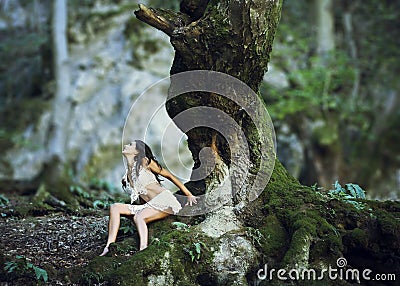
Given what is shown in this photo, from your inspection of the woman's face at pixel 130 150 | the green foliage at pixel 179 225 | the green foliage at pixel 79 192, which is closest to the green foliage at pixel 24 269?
the green foliage at pixel 179 225

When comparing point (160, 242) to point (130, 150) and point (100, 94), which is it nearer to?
point (130, 150)

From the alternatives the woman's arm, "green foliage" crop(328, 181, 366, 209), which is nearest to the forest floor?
the woman's arm

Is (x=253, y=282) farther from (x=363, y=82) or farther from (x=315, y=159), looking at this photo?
(x=363, y=82)

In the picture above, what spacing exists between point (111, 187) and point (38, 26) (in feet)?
23.0

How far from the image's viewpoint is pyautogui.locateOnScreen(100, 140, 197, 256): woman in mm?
6363

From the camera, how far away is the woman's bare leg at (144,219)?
6.20 meters

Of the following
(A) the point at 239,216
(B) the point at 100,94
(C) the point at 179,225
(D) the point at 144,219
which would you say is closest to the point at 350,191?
(A) the point at 239,216

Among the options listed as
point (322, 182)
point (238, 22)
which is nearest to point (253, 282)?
point (238, 22)

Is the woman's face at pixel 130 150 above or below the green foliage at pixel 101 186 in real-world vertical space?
below

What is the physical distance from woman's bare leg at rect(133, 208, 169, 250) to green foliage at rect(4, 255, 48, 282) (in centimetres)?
113

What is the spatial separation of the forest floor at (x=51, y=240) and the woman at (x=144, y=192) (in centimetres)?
59

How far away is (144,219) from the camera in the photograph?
21.1 ft

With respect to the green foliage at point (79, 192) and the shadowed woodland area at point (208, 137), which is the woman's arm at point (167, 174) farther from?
the green foliage at point (79, 192)

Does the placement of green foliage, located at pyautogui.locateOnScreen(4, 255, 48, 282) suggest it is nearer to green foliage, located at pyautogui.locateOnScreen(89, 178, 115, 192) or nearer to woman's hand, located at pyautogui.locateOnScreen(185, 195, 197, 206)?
woman's hand, located at pyautogui.locateOnScreen(185, 195, 197, 206)
